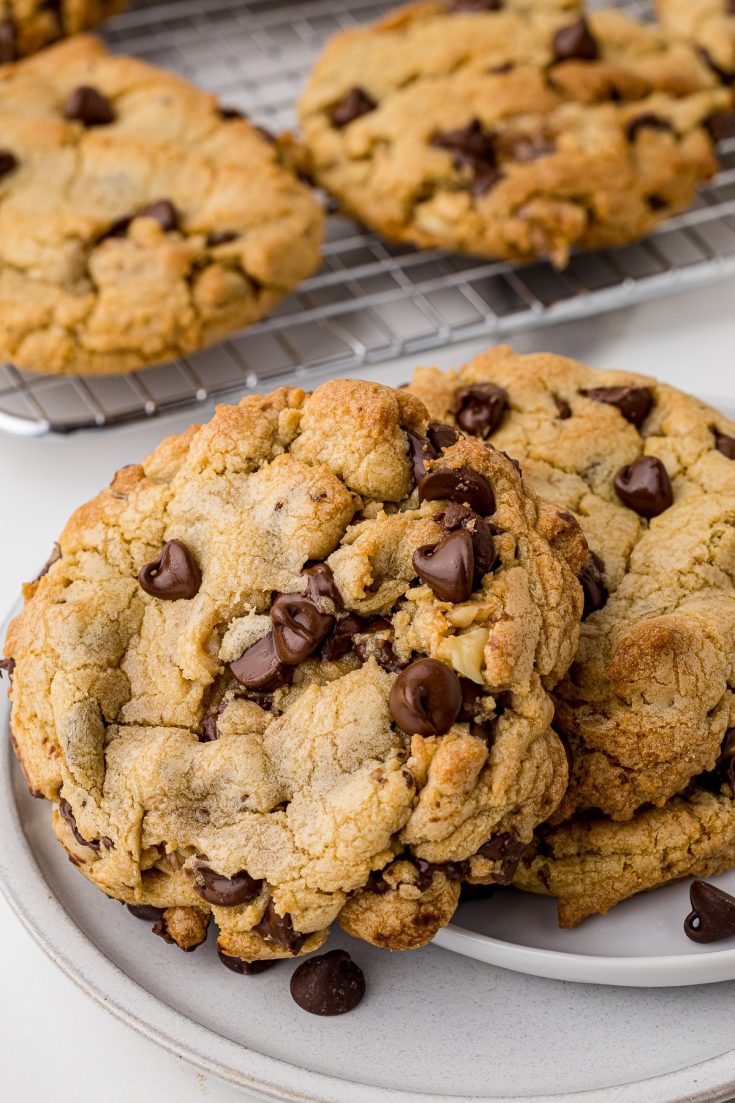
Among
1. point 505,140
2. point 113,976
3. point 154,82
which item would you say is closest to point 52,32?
Answer: point 154,82

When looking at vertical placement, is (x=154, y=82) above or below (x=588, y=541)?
above

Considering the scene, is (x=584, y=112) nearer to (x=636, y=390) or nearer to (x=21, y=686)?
(x=636, y=390)

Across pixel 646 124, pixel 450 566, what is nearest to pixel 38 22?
pixel 646 124

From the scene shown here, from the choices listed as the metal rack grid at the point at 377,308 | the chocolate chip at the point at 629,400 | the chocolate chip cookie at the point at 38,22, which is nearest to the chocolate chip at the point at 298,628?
the chocolate chip at the point at 629,400

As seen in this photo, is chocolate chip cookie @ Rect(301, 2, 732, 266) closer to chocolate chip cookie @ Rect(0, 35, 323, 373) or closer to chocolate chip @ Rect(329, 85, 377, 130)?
chocolate chip @ Rect(329, 85, 377, 130)

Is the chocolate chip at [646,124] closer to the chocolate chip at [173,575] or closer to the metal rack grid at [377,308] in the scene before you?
the metal rack grid at [377,308]

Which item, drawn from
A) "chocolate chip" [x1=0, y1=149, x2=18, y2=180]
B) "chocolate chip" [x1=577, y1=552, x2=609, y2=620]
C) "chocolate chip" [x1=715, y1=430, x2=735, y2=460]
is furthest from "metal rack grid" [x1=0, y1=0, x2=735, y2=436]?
"chocolate chip" [x1=577, y1=552, x2=609, y2=620]
